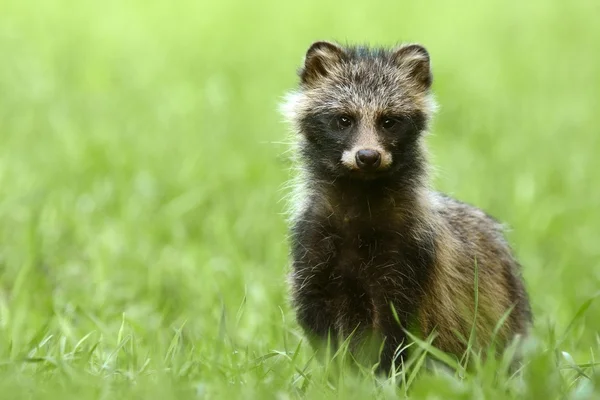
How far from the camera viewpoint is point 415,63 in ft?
20.6

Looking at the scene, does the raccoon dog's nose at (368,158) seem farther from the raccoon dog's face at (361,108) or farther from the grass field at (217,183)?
the grass field at (217,183)

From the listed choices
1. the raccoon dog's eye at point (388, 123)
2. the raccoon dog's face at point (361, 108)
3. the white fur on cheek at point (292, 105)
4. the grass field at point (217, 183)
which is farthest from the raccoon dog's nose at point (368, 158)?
the grass field at point (217, 183)

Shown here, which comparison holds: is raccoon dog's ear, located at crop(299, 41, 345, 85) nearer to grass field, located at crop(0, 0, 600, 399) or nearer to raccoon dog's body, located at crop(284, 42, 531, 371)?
raccoon dog's body, located at crop(284, 42, 531, 371)

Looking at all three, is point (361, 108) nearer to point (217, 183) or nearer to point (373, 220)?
point (373, 220)

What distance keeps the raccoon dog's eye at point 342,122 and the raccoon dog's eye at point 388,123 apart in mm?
175

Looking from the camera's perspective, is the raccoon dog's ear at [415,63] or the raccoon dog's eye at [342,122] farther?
the raccoon dog's ear at [415,63]

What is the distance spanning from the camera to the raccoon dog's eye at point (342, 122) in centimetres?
592

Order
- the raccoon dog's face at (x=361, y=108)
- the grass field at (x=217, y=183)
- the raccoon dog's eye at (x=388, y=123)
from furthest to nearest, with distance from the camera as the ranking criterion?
the raccoon dog's eye at (x=388, y=123) < the raccoon dog's face at (x=361, y=108) < the grass field at (x=217, y=183)

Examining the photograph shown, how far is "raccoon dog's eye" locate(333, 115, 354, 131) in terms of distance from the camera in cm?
592

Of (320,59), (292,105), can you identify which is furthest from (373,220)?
(320,59)

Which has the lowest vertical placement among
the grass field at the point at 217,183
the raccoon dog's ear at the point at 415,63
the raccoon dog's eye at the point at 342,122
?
the grass field at the point at 217,183

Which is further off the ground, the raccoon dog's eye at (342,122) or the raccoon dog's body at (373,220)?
the raccoon dog's eye at (342,122)

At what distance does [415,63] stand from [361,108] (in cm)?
60

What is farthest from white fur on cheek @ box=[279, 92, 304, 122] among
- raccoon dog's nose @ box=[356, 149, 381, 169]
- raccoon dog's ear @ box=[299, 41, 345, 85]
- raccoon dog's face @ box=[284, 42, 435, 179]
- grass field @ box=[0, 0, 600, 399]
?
grass field @ box=[0, 0, 600, 399]
